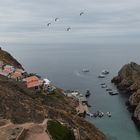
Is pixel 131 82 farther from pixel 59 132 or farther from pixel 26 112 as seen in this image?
pixel 59 132

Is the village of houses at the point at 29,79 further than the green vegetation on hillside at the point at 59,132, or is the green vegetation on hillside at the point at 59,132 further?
the village of houses at the point at 29,79

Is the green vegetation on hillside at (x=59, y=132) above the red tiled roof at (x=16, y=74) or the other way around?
the other way around

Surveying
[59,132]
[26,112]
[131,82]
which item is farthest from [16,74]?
[131,82]

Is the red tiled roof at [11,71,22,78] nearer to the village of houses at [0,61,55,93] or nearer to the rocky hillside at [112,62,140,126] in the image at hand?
the village of houses at [0,61,55,93]

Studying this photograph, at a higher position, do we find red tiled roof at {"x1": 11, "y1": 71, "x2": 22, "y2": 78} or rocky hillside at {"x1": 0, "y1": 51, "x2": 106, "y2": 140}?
red tiled roof at {"x1": 11, "y1": 71, "x2": 22, "y2": 78}

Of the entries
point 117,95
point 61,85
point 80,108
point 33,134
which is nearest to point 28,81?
point 80,108

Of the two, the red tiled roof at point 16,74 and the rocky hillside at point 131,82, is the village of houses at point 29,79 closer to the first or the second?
the red tiled roof at point 16,74

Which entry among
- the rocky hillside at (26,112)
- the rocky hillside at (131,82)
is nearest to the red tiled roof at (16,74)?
the rocky hillside at (26,112)

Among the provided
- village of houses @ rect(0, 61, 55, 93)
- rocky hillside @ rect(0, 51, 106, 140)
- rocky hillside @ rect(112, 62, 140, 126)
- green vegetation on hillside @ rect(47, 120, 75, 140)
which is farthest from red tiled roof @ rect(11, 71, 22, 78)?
green vegetation on hillside @ rect(47, 120, 75, 140)

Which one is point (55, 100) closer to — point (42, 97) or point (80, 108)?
point (42, 97)
